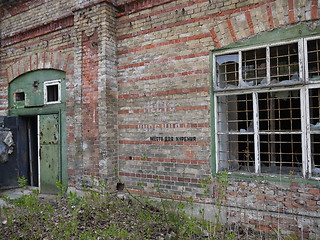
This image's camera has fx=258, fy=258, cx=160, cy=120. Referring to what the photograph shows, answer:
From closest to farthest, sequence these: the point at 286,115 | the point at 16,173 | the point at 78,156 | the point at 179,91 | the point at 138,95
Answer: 1. the point at 286,115
2. the point at 179,91
3. the point at 138,95
4. the point at 78,156
5. the point at 16,173

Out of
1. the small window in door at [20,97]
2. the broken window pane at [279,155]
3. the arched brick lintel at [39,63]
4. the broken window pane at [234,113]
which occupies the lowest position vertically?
the broken window pane at [279,155]

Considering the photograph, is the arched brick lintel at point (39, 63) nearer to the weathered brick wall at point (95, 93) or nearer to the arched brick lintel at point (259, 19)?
the weathered brick wall at point (95, 93)

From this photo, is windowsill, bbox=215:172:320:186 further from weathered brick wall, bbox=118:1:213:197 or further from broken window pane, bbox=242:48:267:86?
broken window pane, bbox=242:48:267:86

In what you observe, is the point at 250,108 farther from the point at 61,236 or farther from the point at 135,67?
the point at 61,236

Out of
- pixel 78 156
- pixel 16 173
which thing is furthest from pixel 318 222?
pixel 16 173

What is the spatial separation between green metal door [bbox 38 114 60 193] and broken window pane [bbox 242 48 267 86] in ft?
15.5

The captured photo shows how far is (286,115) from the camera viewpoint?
180 inches

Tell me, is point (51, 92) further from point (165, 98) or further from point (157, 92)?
point (165, 98)

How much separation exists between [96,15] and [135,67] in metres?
1.51

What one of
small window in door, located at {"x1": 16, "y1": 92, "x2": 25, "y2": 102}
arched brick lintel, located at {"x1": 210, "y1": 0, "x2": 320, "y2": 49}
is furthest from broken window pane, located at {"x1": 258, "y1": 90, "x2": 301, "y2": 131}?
small window in door, located at {"x1": 16, "y1": 92, "x2": 25, "y2": 102}

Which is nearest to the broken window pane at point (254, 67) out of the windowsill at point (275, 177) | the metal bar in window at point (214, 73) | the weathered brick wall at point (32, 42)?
the metal bar in window at point (214, 73)

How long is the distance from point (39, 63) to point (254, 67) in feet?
18.1

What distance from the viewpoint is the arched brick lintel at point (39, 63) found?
651 centimetres

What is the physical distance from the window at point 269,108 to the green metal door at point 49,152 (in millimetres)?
4240
